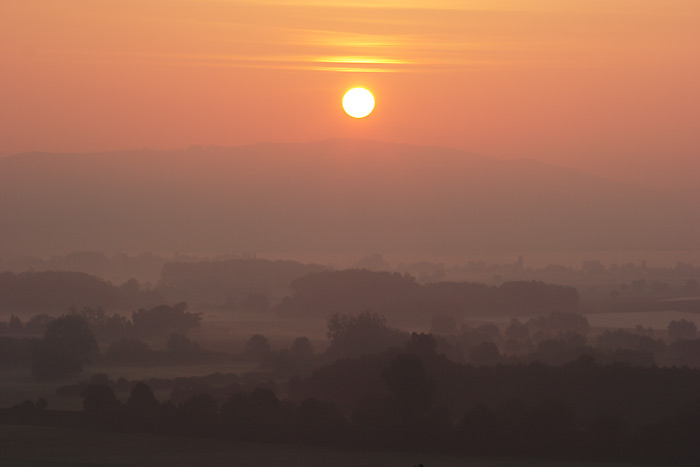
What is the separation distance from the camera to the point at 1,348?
10688cm

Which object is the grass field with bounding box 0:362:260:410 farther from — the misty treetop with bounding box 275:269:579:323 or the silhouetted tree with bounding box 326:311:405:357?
the misty treetop with bounding box 275:269:579:323

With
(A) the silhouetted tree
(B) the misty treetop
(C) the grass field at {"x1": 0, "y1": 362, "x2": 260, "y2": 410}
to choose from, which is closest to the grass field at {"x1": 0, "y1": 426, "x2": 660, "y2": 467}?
(C) the grass field at {"x1": 0, "y1": 362, "x2": 260, "y2": 410}

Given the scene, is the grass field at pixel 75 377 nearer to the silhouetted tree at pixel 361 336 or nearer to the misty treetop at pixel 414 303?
the silhouetted tree at pixel 361 336

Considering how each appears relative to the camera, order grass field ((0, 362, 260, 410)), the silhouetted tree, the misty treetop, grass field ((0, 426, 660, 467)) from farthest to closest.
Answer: the misty treetop, the silhouetted tree, grass field ((0, 362, 260, 410)), grass field ((0, 426, 660, 467))

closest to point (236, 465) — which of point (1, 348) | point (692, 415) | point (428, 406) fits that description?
point (428, 406)

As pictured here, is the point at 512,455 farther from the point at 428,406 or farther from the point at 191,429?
the point at 191,429

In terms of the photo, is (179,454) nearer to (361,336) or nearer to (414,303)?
(361,336)

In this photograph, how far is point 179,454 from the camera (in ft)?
176

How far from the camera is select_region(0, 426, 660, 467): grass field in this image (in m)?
51.6

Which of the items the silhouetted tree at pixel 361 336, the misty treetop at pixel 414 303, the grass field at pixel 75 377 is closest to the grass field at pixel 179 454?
the grass field at pixel 75 377

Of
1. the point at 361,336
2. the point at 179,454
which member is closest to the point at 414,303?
the point at 361,336

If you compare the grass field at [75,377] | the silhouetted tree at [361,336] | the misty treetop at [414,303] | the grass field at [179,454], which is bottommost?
the grass field at [179,454]

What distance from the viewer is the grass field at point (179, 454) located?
51.6 metres

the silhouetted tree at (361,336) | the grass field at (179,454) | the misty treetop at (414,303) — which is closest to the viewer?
the grass field at (179,454)
